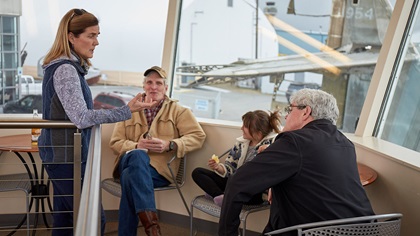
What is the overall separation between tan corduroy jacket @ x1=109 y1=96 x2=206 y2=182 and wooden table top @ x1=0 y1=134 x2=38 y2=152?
24.8 inches

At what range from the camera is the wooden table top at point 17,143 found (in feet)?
13.1

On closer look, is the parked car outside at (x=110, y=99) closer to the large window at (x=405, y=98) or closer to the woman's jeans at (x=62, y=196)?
the woman's jeans at (x=62, y=196)

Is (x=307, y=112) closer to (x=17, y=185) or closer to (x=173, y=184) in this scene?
(x=173, y=184)

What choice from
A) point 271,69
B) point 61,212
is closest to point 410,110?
point 271,69

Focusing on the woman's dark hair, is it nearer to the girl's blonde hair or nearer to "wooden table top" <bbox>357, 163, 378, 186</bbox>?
the girl's blonde hair

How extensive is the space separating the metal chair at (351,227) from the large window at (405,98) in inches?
64.0

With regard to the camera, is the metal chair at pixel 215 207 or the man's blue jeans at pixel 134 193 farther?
the man's blue jeans at pixel 134 193

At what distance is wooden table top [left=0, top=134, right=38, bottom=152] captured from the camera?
4.00m

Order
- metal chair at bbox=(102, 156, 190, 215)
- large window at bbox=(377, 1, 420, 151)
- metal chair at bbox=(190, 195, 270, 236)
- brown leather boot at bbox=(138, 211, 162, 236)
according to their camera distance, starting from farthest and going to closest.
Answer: metal chair at bbox=(102, 156, 190, 215) → large window at bbox=(377, 1, 420, 151) → brown leather boot at bbox=(138, 211, 162, 236) → metal chair at bbox=(190, 195, 270, 236)

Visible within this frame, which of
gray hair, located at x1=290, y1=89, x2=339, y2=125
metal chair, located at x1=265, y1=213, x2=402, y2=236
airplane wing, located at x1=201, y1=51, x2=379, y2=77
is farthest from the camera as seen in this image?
airplane wing, located at x1=201, y1=51, x2=379, y2=77

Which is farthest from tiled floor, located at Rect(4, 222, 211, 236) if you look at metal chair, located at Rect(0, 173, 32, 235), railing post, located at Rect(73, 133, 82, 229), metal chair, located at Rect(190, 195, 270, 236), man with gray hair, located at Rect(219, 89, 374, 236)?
man with gray hair, located at Rect(219, 89, 374, 236)

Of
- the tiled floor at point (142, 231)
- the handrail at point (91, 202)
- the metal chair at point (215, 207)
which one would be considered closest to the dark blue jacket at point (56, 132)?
the handrail at point (91, 202)

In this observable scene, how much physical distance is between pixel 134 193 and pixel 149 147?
1.38 feet

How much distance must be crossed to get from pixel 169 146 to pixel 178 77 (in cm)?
113
